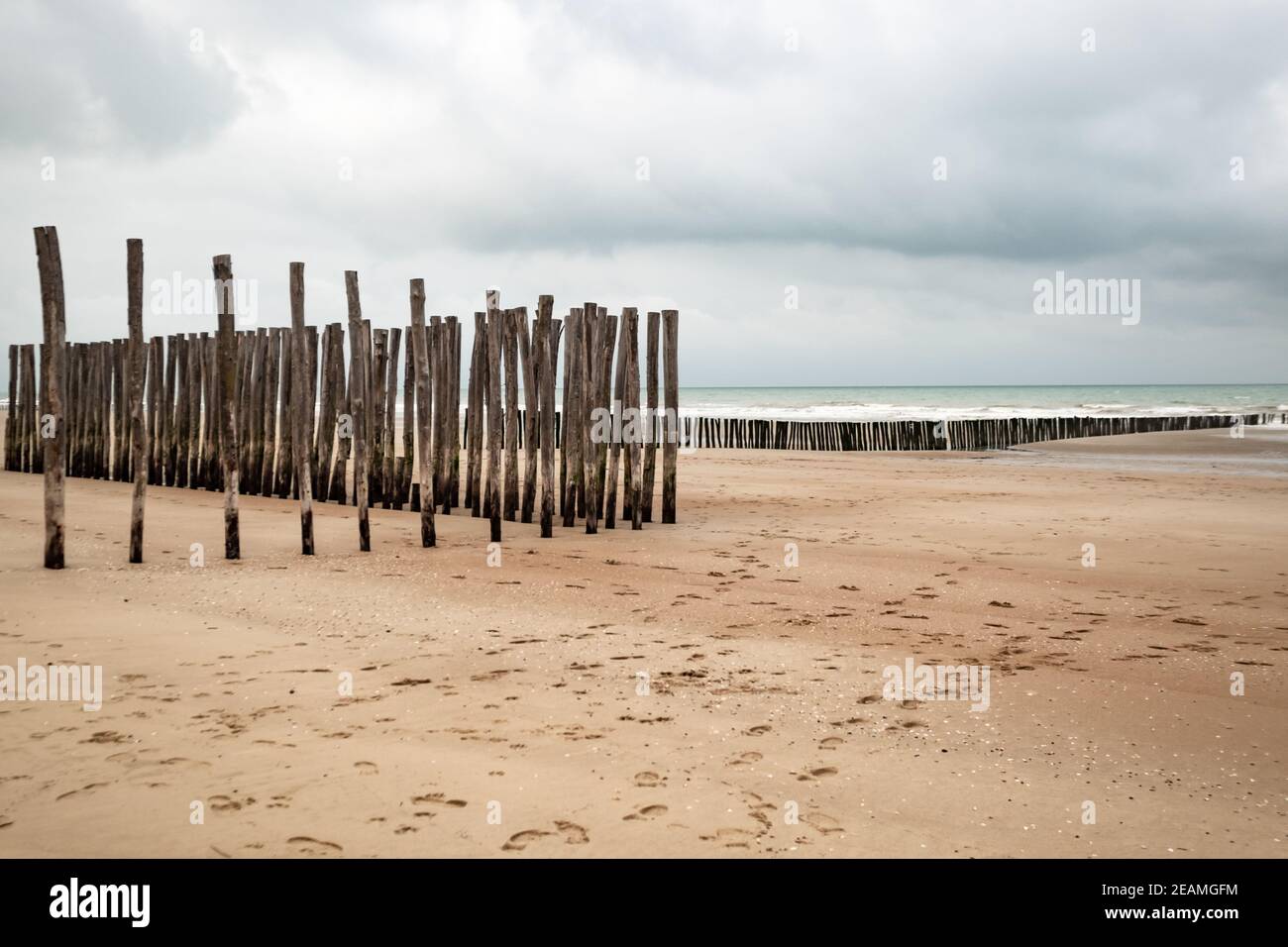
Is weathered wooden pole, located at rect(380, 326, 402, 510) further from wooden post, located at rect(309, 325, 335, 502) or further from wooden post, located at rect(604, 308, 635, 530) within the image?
wooden post, located at rect(604, 308, 635, 530)

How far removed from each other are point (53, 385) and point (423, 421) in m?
3.63

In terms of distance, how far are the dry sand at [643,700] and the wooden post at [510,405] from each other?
1.08m

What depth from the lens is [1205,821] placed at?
3.34 meters

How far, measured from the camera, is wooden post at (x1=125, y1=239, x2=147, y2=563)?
7.88 metres

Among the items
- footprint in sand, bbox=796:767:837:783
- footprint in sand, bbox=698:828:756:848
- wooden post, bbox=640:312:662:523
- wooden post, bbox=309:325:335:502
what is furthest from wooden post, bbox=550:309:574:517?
footprint in sand, bbox=698:828:756:848

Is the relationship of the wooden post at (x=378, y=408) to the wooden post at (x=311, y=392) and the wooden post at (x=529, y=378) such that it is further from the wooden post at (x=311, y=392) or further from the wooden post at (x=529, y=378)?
the wooden post at (x=529, y=378)

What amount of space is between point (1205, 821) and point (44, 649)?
549cm

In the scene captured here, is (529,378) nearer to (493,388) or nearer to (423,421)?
(493,388)

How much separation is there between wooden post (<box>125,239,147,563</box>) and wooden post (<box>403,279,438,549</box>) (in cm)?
227

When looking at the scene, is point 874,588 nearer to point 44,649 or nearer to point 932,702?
point 932,702

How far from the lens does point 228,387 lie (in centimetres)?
838

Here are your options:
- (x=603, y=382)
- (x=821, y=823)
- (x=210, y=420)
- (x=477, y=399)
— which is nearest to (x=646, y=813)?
(x=821, y=823)

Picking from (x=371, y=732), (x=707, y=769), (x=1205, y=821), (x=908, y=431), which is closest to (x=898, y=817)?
(x=707, y=769)

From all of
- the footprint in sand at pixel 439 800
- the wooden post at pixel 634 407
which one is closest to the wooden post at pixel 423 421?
the wooden post at pixel 634 407
